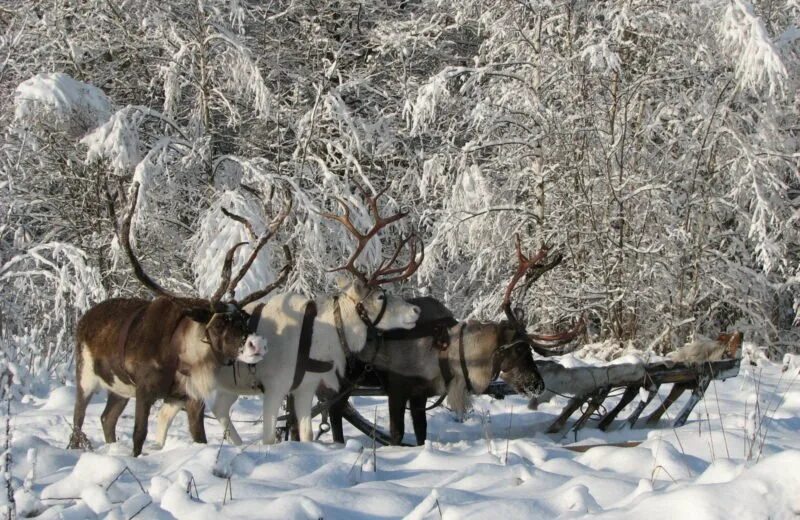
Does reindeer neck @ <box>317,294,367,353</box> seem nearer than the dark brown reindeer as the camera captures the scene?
Yes

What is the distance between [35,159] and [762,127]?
37.0ft

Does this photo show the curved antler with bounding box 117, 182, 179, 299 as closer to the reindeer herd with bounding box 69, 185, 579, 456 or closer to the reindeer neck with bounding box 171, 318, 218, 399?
the reindeer herd with bounding box 69, 185, 579, 456

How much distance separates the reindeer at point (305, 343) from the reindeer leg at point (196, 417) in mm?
259

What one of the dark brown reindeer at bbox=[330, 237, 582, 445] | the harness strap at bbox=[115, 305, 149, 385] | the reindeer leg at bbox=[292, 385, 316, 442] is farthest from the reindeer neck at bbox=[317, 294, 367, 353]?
the harness strap at bbox=[115, 305, 149, 385]

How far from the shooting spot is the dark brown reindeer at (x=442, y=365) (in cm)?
693

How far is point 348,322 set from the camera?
6828 mm

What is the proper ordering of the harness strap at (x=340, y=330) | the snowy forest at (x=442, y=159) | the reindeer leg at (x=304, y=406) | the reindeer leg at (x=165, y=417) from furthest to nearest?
1. the snowy forest at (x=442, y=159)
2. the harness strap at (x=340, y=330)
3. the reindeer leg at (x=304, y=406)
4. the reindeer leg at (x=165, y=417)

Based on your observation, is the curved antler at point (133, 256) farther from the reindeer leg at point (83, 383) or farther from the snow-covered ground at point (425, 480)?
the snow-covered ground at point (425, 480)

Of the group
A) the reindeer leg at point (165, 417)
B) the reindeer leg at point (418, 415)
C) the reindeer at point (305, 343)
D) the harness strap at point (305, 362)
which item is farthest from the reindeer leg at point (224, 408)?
the reindeer leg at point (418, 415)

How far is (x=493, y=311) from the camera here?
14094mm

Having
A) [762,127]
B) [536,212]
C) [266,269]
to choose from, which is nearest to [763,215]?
[762,127]

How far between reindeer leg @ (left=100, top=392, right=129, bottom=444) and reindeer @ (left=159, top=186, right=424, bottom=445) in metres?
0.75

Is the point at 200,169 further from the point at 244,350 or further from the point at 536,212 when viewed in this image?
the point at 244,350

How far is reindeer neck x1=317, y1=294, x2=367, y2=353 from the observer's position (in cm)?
679
